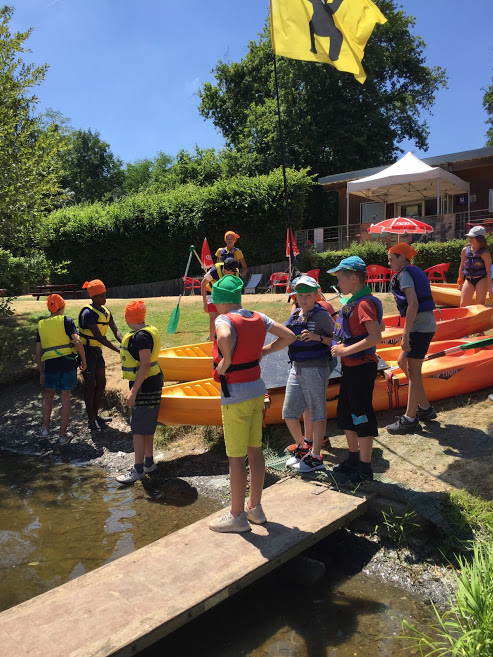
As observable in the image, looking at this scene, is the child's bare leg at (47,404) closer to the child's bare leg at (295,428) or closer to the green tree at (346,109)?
the child's bare leg at (295,428)

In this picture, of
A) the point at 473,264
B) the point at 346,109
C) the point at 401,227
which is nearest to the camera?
the point at 473,264

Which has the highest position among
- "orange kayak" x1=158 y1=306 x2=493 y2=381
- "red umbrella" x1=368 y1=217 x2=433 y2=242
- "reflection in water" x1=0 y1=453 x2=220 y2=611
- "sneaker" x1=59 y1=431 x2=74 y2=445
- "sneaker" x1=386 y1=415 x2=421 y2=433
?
"red umbrella" x1=368 y1=217 x2=433 y2=242

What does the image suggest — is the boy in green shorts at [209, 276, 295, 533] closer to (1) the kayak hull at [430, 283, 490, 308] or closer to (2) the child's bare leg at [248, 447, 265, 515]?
(2) the child's bare leg at [248, 447, 265, 515]

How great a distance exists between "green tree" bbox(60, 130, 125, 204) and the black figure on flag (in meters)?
41.0

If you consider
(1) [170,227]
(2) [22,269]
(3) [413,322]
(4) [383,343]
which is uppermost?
(1) [170,227]

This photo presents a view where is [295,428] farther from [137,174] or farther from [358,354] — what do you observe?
[137,174]

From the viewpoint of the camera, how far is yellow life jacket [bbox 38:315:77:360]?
636 cm

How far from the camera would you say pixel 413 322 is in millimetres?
5094

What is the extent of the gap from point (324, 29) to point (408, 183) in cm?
1449

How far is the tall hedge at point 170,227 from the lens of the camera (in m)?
18.8

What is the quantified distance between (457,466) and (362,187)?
49.2 feet

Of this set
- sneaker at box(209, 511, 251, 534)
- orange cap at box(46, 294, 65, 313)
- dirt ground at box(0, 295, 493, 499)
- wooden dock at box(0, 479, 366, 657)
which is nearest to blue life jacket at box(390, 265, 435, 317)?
dirt ground at box(0, 295, 493, 499)

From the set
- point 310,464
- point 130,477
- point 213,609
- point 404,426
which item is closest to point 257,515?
point 213,609

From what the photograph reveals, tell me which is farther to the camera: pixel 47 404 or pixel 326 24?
pixel 47 404
